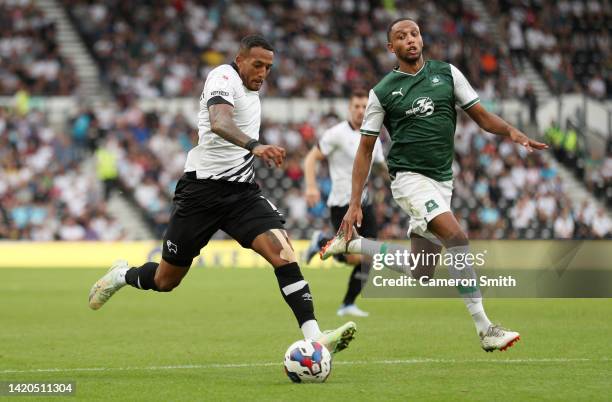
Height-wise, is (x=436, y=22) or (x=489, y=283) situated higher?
(x=436, y=22)

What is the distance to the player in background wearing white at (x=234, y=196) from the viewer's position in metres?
9.08

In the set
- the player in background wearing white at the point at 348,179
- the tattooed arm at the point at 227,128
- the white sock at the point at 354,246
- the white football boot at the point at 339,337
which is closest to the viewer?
the tattooed arm at the point at 227,128

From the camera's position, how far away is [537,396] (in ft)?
25.2

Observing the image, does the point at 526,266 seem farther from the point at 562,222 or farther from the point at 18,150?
the point at 18,150

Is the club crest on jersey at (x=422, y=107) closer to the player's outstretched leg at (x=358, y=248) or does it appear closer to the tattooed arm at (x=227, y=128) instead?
the player's outstretched leg at (x=358, y=248)

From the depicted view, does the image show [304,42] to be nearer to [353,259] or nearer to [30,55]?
[30,55]

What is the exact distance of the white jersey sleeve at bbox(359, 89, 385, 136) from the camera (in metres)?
10.3

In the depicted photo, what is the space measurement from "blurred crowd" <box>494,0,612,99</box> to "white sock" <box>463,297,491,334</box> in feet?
86.9

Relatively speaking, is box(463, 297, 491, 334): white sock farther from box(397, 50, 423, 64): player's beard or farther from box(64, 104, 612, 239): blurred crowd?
box(64, 104, 612, 239): blurred crowd

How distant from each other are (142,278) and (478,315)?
2.96 m

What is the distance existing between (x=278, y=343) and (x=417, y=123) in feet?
8.82

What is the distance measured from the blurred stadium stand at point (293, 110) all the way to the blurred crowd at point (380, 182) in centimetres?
4

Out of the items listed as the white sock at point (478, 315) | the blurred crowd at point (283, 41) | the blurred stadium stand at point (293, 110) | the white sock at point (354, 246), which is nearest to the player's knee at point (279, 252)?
the white sock at point (478, 315)

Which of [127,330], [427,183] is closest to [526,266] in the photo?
[127,330]
